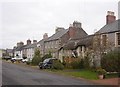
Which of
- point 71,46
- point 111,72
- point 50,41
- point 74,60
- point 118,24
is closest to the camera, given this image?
point 111,72

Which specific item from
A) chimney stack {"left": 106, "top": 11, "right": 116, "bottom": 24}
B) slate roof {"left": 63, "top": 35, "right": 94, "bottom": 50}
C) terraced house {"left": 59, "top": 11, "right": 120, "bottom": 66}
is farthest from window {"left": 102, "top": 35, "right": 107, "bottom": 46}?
chimney stack {"left": 106, "top": 11, "right": 116, "bottom": 24}

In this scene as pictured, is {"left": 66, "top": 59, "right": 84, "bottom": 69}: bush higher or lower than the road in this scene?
higher

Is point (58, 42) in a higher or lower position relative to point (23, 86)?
higher

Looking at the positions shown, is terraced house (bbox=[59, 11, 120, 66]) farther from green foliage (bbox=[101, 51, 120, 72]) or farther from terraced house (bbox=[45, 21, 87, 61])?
terraced house (bbox=[45, 21, 87, 61])

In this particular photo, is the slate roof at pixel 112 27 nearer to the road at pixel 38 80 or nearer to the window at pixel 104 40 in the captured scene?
the window at pixel 104 40

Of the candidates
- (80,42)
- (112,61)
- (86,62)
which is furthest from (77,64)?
(112,61)

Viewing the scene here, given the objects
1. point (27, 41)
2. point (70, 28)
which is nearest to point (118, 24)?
point (70, 28)

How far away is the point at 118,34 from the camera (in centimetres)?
4288

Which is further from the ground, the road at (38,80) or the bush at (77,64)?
the bush at (77,64)

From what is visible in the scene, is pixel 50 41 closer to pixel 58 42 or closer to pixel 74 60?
pixel 58 42

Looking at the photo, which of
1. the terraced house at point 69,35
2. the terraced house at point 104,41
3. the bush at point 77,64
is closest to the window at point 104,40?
the terraced house at point 104,41

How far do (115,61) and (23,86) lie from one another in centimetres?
1374

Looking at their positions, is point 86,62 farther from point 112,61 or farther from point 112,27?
point 112,61

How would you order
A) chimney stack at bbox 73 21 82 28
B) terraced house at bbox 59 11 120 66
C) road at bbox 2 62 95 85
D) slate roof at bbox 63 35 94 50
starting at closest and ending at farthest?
road at bbox 2 62 95 85
terraced house at bbox 59 11 120 66
slate roof at bbox 63 35 94 50
chimney stack at bbox 73 21 82 28
